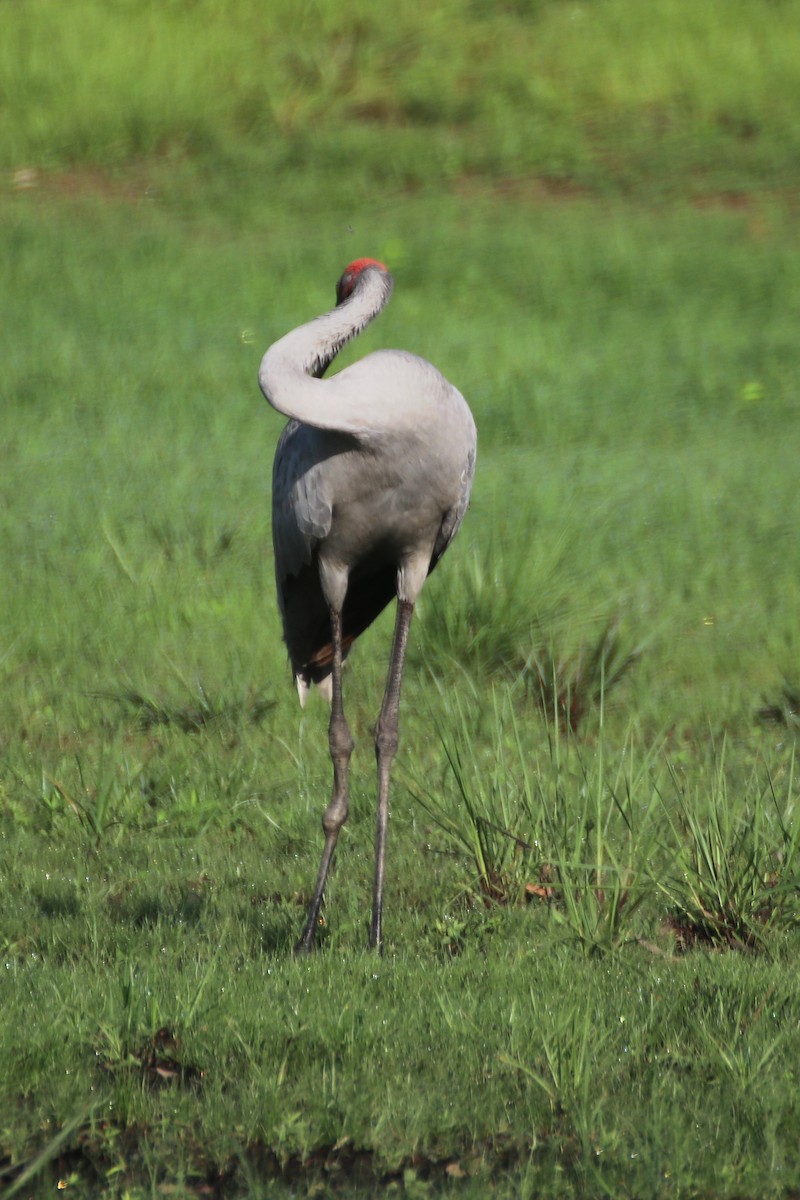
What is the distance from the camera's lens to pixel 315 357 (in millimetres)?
4520

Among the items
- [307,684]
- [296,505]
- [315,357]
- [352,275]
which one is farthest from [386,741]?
[352,275]

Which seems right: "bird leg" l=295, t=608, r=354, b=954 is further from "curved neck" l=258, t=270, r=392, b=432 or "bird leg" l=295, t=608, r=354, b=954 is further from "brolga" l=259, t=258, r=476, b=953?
"curved neck" l=258, t=270, r=392, b=432

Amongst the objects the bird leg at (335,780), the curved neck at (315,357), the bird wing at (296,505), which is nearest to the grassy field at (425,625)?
the bird leg at (335,780)

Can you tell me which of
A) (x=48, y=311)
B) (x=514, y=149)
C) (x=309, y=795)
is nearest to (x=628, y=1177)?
(x=309, y=795)

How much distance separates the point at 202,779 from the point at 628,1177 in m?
3.14

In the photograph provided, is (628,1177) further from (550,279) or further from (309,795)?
(550,279)

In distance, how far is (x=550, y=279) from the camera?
42.8ft

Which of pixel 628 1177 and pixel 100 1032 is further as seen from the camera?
pixel 100 1032

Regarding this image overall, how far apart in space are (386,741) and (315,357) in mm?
1283

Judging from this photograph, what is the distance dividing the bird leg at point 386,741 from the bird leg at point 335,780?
11 cm

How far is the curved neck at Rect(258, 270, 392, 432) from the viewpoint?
13.8ft

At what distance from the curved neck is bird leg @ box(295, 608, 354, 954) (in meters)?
0.77

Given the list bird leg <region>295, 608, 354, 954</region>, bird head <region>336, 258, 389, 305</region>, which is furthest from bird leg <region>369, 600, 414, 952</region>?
bird head <region>336, 258, 389, 305</region>

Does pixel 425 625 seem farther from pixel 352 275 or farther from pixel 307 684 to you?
pixel 352 275
